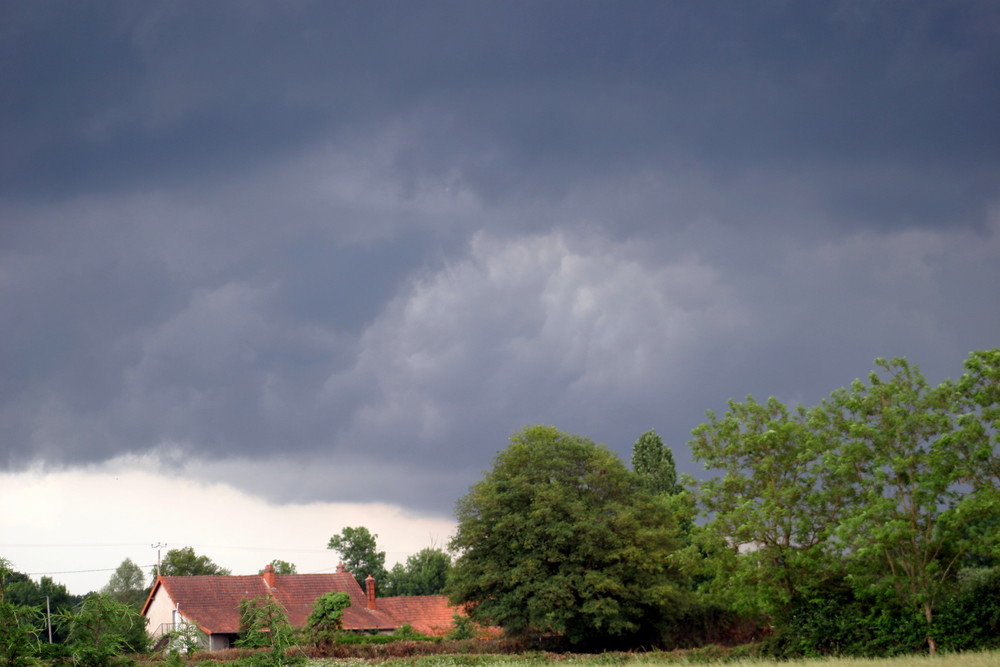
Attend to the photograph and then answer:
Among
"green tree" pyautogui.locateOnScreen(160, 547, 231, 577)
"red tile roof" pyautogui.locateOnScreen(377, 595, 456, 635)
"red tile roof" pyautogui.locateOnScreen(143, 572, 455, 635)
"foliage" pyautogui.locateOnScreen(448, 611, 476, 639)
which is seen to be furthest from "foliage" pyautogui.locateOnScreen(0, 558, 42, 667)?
"green tree" pyautogui.locateOnScreen(160, 547, 231, 577)

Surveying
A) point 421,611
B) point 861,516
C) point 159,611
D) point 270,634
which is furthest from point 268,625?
point 421,611

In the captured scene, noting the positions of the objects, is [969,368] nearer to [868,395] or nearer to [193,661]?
[868,395]

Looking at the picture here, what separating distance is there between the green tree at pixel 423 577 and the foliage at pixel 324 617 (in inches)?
2427

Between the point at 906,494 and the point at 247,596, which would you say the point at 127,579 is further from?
the point at 906,494

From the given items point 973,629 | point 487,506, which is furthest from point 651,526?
point 973,629

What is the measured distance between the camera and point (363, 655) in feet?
136

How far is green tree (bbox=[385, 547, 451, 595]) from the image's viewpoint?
107m

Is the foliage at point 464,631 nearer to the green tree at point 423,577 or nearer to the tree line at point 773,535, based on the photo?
the tree line at point 773,535

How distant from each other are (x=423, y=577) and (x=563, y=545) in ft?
216

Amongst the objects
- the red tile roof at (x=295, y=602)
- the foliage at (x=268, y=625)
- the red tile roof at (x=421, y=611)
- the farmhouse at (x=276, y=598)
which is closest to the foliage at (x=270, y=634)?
the foliage at (x=268, y=625)

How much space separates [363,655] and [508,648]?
737cm

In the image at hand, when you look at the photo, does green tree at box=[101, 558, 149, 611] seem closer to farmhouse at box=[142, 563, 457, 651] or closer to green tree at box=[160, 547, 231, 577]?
green tree at box=[160, 547, 231, 577]

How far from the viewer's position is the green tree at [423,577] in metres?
107

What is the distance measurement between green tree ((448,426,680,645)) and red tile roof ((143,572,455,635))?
2240cm
